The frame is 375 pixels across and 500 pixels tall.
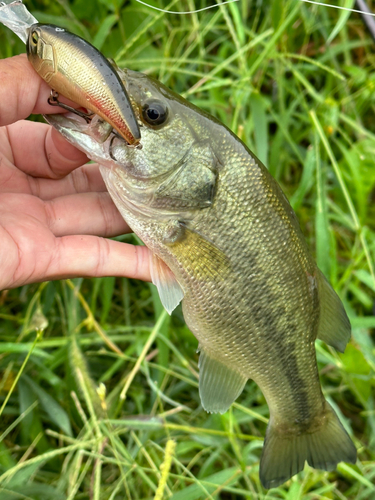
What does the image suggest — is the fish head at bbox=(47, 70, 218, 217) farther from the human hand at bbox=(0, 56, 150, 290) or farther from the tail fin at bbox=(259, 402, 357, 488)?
the tail fin at bbox=(259, 402, 357, 488)

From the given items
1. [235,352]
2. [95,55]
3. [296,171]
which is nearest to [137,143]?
[95,55]

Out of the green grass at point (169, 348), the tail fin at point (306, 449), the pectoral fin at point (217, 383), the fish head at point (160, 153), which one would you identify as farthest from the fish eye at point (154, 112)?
the tail fin at point (306, 449)

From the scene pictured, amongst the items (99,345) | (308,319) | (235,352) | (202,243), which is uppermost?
(202,243)

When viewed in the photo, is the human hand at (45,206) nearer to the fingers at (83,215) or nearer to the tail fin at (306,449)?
the fingers at (83,215)

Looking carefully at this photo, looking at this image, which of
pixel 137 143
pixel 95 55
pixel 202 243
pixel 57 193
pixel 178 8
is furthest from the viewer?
pixel 178 8

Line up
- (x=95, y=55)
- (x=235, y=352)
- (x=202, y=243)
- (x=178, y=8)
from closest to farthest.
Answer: (x=95, y=55), (x=202, y=243), (x=235, y=352), (x=178, y=8)

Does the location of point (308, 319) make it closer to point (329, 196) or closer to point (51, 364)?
point (51, 364)

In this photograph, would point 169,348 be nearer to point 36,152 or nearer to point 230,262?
point 230,262
